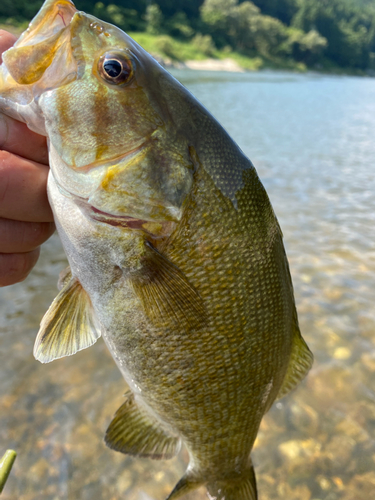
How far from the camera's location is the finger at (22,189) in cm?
149

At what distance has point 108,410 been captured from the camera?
3180 mm

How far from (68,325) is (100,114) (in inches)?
35.5

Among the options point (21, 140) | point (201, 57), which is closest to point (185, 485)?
point (21, 140)

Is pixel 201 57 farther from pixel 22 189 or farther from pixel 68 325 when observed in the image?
pixel 68 325

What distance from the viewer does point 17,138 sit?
4.93 ft

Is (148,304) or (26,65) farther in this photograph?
(148,304)

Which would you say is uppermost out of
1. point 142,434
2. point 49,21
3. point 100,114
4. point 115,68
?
point 49,21

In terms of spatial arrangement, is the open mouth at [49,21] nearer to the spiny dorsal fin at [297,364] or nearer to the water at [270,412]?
the spiny dorsal fin at [297,364]

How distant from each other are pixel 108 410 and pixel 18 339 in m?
1.25

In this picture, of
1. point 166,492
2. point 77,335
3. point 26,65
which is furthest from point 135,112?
point 166,492

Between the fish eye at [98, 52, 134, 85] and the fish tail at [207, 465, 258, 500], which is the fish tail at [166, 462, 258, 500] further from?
the fish eye at [98, 52, 134, 85]

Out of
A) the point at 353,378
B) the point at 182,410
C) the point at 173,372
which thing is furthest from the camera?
the point at 353,378

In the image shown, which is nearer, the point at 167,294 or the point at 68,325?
the point at 167,294

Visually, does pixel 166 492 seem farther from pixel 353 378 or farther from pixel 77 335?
pixel 353 378
